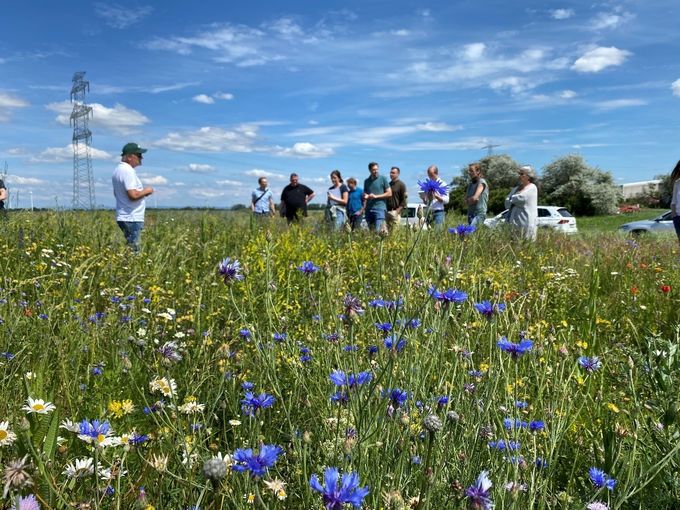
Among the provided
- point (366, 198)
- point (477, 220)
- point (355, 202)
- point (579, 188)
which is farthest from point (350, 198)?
point (579, 188)

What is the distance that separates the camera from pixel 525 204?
6711 millimetres

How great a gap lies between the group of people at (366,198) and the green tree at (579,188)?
95.2 ft

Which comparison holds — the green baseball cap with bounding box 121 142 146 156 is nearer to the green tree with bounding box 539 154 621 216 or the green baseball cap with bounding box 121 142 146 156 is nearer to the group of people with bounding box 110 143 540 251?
the group of people with bounding box 110 143 540 251

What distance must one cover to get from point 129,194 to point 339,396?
15.5 ft

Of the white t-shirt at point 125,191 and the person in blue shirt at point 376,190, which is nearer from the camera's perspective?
the white t-shirt at point 125,191

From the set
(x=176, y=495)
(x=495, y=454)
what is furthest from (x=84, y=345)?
(x=495, y=454)

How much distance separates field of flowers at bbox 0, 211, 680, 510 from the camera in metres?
1.36

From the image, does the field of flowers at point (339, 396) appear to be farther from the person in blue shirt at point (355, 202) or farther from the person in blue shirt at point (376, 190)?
the person in blue shirt at point (355, 202)

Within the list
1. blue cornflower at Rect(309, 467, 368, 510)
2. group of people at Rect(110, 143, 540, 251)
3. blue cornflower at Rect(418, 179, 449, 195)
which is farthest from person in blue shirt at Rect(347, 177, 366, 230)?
blue cornflower at Rect(309, 467, 368, 510)

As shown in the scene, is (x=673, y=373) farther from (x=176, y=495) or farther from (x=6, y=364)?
(x=6, y=364)

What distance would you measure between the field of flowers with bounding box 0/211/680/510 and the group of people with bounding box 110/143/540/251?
21.1 inches

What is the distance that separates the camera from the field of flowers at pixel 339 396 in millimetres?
1356

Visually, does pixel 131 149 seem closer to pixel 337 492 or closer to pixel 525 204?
pixel 525 204

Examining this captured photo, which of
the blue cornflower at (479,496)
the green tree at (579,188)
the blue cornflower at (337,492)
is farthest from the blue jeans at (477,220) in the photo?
the green tree at (579,188)
